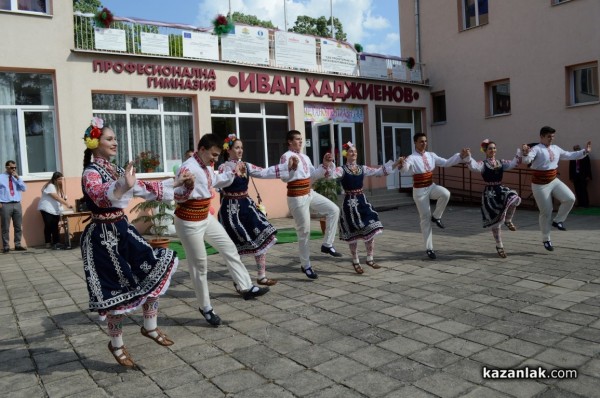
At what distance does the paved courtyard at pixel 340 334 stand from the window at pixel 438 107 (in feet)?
37.2

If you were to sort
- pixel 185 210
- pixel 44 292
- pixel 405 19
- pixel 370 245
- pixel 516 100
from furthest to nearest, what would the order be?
1. pixel 405 19
2. pixel 516 100
3. pixel 370 245
4. pixel 44 292
5. pixel 185 210

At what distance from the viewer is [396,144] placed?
57.7ft

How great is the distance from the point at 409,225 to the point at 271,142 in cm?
472

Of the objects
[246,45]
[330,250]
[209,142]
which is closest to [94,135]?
[209,142]

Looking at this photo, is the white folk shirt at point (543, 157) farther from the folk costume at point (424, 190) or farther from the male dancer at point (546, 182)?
the folk costume at point (424, 190)

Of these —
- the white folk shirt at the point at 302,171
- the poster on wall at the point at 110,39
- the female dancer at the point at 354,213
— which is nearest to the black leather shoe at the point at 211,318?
the white folk shirt at the point at 302,171

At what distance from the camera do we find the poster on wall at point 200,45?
12336 millimetres

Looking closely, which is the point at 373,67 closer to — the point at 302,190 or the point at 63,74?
the point at 63,74

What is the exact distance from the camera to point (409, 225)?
11758mm

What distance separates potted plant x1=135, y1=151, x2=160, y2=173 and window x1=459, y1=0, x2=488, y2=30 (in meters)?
11.2

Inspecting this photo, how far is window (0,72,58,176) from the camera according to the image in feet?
35.2

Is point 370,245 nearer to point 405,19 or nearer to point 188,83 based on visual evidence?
point 188,83

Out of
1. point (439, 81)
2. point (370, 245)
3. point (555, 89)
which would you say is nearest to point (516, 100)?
point (555, 89)

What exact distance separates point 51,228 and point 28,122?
2.41m
